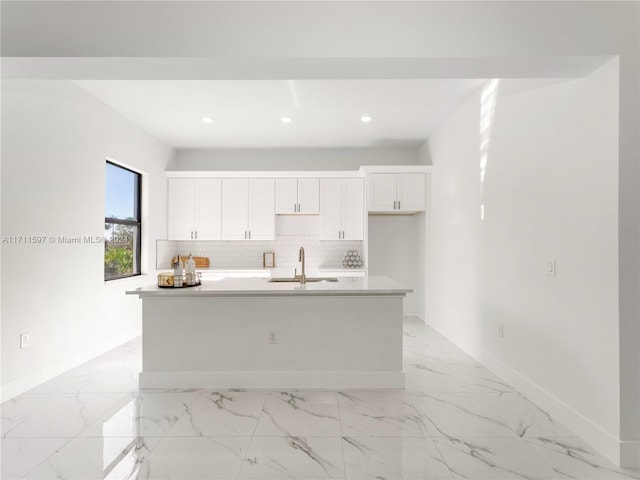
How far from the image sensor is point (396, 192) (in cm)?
558

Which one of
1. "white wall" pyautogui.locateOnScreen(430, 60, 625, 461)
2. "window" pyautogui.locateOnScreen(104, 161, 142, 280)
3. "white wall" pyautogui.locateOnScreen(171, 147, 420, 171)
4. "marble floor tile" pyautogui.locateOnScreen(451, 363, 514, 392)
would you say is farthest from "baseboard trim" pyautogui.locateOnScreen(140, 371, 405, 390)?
"white wall" pyautogui.locateOnScreen(171, 147, 420, 171)

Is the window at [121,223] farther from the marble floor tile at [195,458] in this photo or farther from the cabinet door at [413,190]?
the cabinet door at [413,190]

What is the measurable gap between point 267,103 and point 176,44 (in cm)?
199

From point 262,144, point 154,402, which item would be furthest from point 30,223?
point 262,144

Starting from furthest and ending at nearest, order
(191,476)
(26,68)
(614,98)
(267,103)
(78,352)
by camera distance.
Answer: (267,103), (78,352), (26,68), (614,98), (191,476)

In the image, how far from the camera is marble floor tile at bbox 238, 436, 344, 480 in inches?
78.8

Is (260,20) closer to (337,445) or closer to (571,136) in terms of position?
(571,136)

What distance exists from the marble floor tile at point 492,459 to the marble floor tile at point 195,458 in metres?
1.20

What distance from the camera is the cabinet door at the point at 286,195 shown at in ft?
19.6

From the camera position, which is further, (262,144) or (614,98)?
(262,144)

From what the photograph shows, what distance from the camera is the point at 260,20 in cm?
225

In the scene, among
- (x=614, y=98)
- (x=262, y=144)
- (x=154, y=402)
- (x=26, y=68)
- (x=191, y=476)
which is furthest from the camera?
(x=262, y=144)

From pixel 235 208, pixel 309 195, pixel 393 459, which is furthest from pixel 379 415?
pixel 235 208

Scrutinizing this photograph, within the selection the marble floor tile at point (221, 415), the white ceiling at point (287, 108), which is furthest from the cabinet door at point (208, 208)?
the marble floor tile at point (221, 415)
